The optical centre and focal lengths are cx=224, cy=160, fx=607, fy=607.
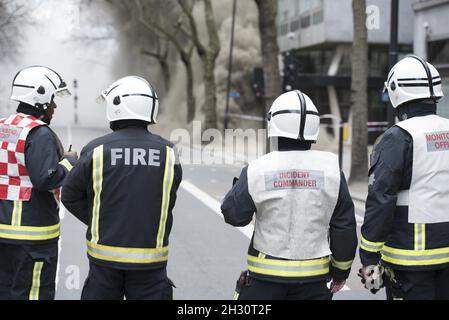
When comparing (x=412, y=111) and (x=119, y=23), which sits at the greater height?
(x=119, y=23)

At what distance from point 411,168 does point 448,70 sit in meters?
18.9

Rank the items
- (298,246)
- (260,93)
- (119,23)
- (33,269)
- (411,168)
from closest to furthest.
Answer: (298,246)
(411,168)
(33,269)
(260,93)
(119,23)

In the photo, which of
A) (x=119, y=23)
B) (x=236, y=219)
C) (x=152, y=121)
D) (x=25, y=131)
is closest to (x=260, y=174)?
(x=236, y=219)

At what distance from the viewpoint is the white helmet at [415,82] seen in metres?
3.67

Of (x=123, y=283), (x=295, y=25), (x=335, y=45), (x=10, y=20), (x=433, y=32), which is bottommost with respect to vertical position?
(x=123, y=283)

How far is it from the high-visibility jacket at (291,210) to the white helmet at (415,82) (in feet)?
2.34

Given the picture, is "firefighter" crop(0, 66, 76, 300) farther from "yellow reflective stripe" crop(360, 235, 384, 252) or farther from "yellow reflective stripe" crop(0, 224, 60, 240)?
"yellow reflective stripe" crop(360, 235, 384, 252)

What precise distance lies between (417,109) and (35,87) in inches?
99.1

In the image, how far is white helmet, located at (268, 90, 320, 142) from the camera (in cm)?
333

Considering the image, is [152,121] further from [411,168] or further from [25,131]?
[411,168]

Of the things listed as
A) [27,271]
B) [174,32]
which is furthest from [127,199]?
[174,32]

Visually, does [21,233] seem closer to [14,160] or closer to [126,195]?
[14,160]

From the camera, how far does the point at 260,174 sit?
10.8 feet

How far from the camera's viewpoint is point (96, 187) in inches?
136
